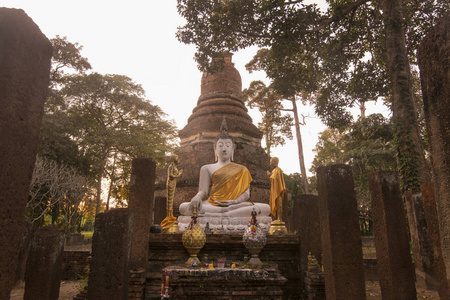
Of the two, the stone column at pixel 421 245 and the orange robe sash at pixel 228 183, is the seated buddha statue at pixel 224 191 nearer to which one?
the orange robe sash at pixel 228 183

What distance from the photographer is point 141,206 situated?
5.62m

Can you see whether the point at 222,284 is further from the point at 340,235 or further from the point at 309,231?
the point at 309,231

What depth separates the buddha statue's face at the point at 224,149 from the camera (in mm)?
9250

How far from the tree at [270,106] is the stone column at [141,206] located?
18493mm

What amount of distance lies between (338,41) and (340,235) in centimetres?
887

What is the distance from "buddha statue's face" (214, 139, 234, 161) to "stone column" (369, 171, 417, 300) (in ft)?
16.8

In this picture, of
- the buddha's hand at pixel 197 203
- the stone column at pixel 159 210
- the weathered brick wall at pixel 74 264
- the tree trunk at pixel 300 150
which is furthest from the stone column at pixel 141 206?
the tree trunk at pixel 300 150

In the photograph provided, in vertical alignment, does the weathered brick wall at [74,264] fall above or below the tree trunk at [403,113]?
below

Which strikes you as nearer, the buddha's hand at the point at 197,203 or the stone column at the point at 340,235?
the stone column at the point at 340,235

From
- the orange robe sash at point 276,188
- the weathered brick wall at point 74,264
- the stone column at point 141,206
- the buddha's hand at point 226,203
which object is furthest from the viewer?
the weathered brick wall at point 74,264

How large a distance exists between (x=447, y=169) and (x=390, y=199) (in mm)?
2307

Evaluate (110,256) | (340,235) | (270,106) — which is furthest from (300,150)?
(110,256)

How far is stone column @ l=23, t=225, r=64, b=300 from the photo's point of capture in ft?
14.4

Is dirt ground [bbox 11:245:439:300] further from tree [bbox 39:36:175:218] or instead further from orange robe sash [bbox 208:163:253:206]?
tree [bbox 39:36:175:218]
